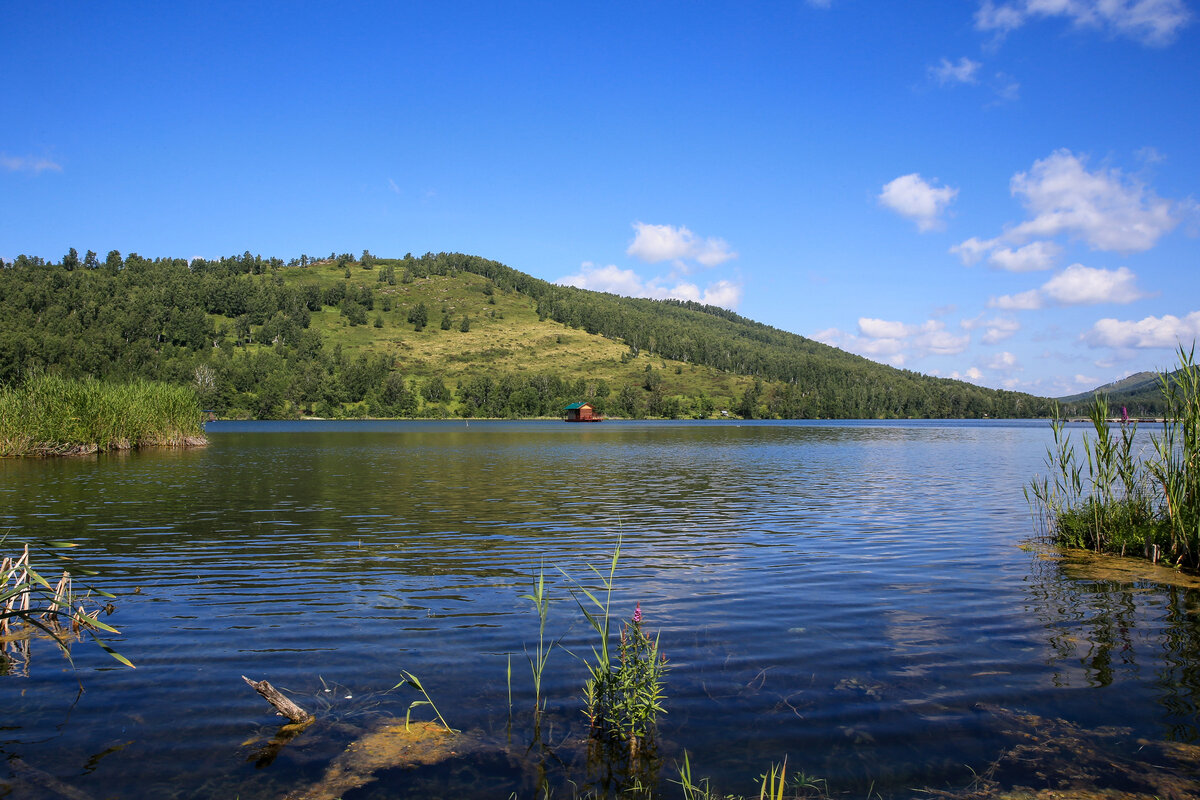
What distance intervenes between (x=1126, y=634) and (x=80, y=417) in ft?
181

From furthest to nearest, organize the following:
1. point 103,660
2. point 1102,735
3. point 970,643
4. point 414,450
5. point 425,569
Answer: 1. point 414,450
2. point 425,569
3. point 970,643
4. point 103,660
5. point 1102,735

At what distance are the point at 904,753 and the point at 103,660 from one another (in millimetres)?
10720

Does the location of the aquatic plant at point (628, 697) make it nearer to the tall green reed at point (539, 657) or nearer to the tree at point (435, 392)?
the tall green reed at point (539, 657)

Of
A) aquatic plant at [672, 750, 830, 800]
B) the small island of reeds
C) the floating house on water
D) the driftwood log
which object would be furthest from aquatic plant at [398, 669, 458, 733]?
the floating house on water

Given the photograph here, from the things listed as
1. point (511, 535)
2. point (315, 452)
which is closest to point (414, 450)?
point (315, 452)

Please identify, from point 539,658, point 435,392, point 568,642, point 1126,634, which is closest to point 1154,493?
point 1126,634

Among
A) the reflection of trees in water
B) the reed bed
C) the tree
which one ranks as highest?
the tree

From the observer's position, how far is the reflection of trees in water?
874cm

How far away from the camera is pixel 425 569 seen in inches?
636

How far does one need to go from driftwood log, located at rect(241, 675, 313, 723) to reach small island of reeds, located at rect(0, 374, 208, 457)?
4818 centimetres

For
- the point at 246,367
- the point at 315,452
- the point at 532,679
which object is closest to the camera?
the point at 532,679

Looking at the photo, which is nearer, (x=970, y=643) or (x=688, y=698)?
(x=688, y=698)

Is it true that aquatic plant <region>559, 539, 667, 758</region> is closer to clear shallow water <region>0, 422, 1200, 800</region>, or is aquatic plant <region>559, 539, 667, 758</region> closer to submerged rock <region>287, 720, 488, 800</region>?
clear shallow water <region>0, 422, 1200, 800</region>

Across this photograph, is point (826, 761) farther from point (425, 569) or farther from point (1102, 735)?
point (425, 569)
